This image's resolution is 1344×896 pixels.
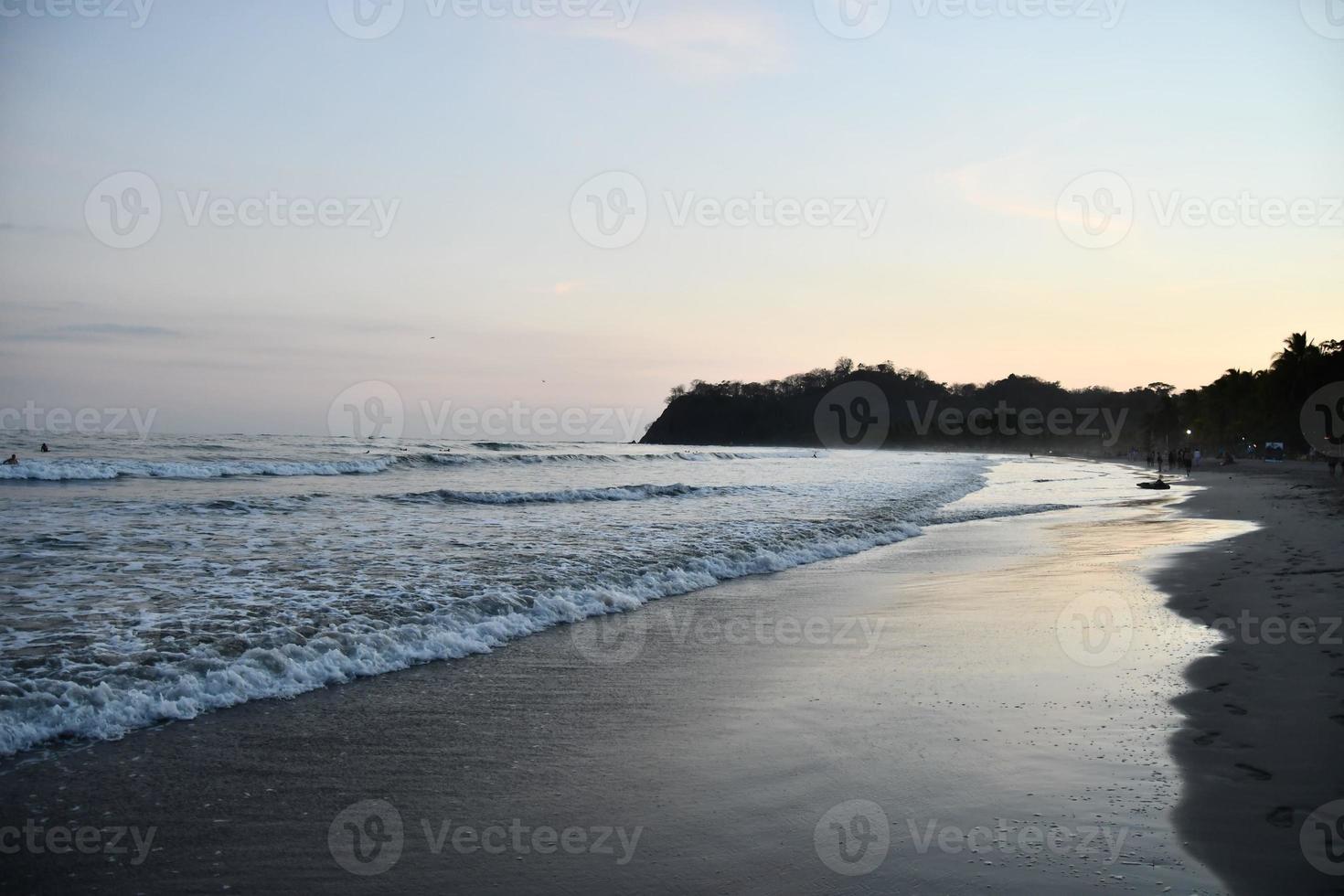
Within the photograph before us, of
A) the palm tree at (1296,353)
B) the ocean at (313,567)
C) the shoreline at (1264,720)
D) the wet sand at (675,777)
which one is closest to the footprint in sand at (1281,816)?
the shoreline at (1264,720)

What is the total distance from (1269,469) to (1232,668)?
56.2 metres

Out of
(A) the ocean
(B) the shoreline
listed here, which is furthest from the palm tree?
(B) the shoreline

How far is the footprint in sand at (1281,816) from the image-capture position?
3994 mm

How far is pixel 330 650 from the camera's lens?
7328mm

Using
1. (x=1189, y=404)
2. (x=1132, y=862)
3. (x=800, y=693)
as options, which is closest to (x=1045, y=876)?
(x=1132, y=862)

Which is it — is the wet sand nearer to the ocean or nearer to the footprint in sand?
the footprint in sand

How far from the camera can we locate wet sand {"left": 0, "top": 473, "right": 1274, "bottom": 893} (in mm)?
3737

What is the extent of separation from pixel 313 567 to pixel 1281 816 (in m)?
11.1

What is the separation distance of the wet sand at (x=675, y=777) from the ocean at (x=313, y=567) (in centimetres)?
55

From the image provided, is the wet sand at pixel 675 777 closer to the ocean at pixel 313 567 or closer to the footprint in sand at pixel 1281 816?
the footprint in sand at pixel 1281 816

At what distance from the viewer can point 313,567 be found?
37.9 ft

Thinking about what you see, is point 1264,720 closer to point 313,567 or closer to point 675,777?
point 675,777

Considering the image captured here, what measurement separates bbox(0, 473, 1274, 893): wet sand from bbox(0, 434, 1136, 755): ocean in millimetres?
554

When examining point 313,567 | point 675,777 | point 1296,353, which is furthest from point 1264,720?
point 1296,353
